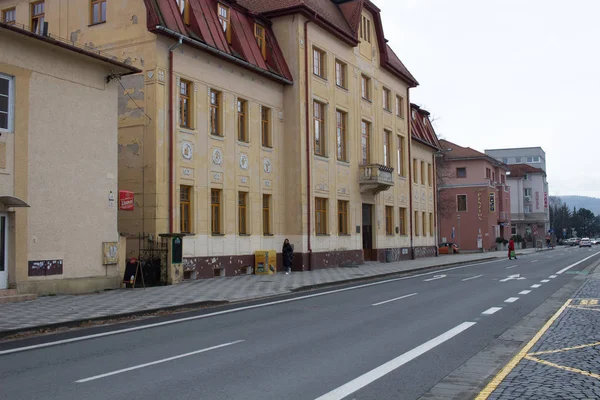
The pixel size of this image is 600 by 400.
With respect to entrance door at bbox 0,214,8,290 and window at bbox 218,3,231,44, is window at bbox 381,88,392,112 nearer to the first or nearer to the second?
window at bbox 218,3,231,44

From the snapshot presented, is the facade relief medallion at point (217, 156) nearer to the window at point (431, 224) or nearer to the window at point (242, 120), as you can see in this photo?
the window at point (242, 120)

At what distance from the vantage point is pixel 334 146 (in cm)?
3434

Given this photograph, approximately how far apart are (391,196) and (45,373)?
35.4 m

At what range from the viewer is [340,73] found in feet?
117

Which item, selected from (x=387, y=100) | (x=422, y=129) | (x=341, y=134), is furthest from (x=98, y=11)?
(x=422, y=129)

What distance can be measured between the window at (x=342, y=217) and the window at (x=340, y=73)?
6591 millimetres

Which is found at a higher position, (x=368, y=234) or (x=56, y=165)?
(x=56, y=165)

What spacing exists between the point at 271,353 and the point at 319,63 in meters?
26.2

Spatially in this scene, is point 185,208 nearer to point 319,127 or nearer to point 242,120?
point 242,120

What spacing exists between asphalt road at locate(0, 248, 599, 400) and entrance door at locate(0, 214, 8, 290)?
553 cm

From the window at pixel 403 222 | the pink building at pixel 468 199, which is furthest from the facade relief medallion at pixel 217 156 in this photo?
the pink building at pixel 468 199

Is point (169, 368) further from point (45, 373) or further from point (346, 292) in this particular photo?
point (346, 292)

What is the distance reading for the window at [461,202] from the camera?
76806mm

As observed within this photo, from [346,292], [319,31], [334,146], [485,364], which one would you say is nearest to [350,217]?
[334,146]
